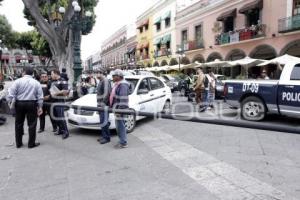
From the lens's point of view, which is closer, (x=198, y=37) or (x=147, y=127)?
(x=147, y=127)

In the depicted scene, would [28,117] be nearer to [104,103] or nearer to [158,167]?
→ [104,103]

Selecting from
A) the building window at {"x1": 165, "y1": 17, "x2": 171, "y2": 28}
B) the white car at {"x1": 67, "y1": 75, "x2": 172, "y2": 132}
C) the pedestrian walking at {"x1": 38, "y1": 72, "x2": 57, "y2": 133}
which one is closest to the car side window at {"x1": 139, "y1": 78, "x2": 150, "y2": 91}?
the white car at {"x1": 67, "y1": 75, "x2": 172, "y2": 132}

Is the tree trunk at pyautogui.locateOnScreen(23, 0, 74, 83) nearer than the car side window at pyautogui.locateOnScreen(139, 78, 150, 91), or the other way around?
the car side window at pyautogui.locateOnScreen(139, 78, 150, 91)

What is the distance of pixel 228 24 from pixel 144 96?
19.3 m

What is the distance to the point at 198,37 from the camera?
95.6 ft

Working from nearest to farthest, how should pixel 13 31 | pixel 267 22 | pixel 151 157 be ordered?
1. pixel 151 157
2. pixel 267 22
3. pixel 13 31

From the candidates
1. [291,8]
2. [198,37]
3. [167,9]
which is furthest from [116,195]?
[167,9]

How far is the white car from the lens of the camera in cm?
683

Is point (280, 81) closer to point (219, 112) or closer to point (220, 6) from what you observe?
point (219, 112)

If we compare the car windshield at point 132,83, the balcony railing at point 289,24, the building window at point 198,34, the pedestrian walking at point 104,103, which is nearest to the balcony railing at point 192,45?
the building window at point 198,34

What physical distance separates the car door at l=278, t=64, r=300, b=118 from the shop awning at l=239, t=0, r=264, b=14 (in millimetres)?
14650

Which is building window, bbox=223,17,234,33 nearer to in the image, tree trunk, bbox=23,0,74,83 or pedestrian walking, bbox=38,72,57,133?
tree trunk, bbox=23,0,74,83

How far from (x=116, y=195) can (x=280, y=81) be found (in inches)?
239

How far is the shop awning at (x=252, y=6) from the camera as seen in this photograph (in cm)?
2047
